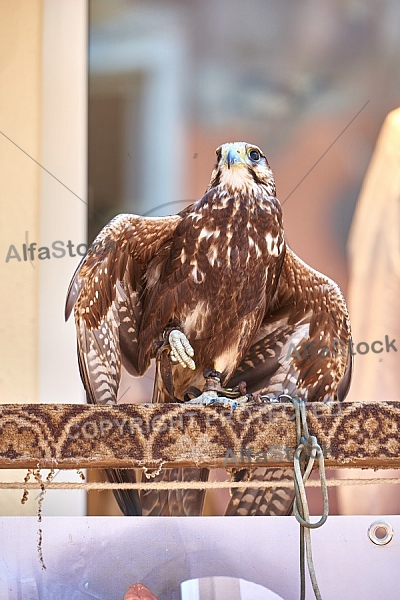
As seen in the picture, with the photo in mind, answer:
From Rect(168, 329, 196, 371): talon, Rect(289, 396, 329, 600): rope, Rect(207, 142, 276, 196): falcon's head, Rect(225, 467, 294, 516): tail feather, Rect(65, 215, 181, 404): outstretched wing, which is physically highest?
Rect(207, 142, 276, 196): falcon's head

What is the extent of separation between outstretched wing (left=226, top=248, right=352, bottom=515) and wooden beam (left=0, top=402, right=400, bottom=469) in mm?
570

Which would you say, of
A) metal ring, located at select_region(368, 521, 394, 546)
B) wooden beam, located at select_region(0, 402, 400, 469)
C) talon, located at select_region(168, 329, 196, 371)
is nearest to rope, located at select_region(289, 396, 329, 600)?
wooden beam, located at select_region(0, 402, 400, 469)

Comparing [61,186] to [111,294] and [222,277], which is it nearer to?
[111,294]

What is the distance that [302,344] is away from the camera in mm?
1670

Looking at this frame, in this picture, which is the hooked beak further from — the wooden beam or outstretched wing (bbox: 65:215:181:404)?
the wooden beam

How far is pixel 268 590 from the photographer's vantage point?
1.71 meters

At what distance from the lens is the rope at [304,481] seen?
95cm

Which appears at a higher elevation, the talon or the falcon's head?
the falcon's head

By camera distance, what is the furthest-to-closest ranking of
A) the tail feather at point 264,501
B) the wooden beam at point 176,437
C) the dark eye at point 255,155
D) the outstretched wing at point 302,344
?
the tail feather at point 264,501 → the outstretched wing at point 302,344 → the dark eye at point 255,155 → the wooden beam at point 176,437

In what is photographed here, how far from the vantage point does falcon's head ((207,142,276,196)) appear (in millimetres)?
1493

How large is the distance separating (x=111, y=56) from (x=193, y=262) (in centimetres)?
71

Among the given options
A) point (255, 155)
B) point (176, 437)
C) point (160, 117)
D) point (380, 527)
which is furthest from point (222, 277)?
point (380, 527)

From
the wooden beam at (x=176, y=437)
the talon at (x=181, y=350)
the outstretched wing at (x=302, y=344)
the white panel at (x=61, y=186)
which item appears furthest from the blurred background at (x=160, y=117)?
the wooden beam at (x=176, y=437)

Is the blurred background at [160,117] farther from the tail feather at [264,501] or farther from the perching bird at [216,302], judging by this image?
the perching bird at [216,302]
